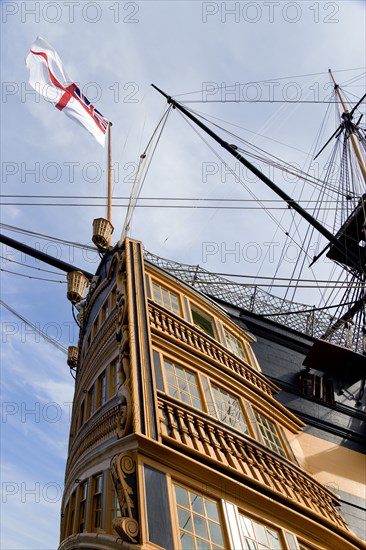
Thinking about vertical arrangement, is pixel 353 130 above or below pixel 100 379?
above

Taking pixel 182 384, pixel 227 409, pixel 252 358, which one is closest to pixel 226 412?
pixel 227 409

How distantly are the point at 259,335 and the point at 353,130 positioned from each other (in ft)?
61.6

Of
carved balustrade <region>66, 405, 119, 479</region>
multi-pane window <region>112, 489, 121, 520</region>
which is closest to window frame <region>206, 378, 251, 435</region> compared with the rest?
carved balustrade <region>66, 405, 119, 479</region>

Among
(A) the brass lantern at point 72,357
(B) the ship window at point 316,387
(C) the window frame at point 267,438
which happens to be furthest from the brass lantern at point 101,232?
(B) the ship window at point 316,387

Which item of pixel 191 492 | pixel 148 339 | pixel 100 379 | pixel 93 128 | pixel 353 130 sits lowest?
pixel 191 492

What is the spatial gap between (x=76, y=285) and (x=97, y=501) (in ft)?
28.1

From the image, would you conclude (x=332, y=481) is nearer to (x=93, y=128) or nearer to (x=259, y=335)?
(x=259, y=335)

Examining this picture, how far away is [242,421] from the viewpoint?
11125mm

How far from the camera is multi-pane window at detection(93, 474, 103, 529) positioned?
27.6ft

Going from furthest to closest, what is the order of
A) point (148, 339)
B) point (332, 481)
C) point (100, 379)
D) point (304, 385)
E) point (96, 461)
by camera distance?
1. point (304, 385)
2. point (332, 481)
3. point (100, 379)
4. point (148, 339)
5. point (96, 461)

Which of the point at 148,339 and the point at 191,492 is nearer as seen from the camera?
the point at 191,492

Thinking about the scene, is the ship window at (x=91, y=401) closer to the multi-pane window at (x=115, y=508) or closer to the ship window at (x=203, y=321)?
the ship window at (x=203, y=321)

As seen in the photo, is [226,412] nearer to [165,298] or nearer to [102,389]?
[102,389]

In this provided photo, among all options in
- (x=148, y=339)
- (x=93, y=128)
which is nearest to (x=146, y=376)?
(x=148, y=339)
